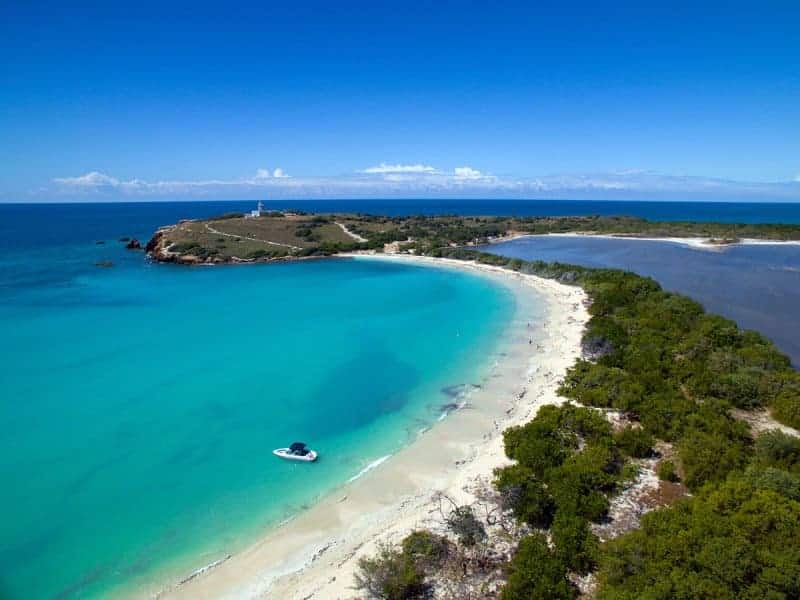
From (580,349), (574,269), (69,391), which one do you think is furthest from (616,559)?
(574,269)

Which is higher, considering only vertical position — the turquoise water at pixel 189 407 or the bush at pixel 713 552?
the bush at pixel 713 552

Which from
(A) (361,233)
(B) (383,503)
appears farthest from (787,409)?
(A) (361,233)

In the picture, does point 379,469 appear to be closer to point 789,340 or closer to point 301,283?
point 789,340

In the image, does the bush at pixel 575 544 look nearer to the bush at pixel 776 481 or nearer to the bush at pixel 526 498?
the bush at pixel 526 498

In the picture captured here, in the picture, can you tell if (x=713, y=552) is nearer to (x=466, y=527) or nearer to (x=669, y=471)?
(x=669, y=471)

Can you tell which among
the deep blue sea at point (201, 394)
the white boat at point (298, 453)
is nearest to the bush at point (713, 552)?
the deep blue sea at point (201, 394)

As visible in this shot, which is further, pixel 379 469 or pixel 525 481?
pixel 379 469

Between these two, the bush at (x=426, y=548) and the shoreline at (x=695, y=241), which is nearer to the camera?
the bush at (x=426, y=548)
